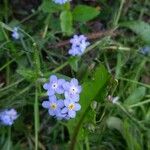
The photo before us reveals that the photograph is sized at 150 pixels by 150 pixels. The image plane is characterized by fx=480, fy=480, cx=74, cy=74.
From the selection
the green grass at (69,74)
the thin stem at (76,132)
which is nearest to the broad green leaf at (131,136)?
the green grass at (69,74)

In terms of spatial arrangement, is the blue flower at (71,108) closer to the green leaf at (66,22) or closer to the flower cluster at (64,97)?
the flower cluster at (64,97)

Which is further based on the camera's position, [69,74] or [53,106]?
[69,74]

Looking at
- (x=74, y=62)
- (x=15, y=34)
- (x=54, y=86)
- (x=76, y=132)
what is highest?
(x=15, y=34)

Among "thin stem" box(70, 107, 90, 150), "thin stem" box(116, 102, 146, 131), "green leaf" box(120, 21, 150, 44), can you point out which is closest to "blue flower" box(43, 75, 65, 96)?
"thin stem" box(70, 107, 90, 150)

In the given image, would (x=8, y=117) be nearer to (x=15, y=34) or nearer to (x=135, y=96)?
(x=15, y=34)

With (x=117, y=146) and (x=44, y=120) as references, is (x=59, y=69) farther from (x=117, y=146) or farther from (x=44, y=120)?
(x=117, y=146)

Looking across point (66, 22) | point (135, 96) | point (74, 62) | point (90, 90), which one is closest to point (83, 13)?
point (66, 22)

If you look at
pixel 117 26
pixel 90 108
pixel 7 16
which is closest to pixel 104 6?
pixel 117 26
